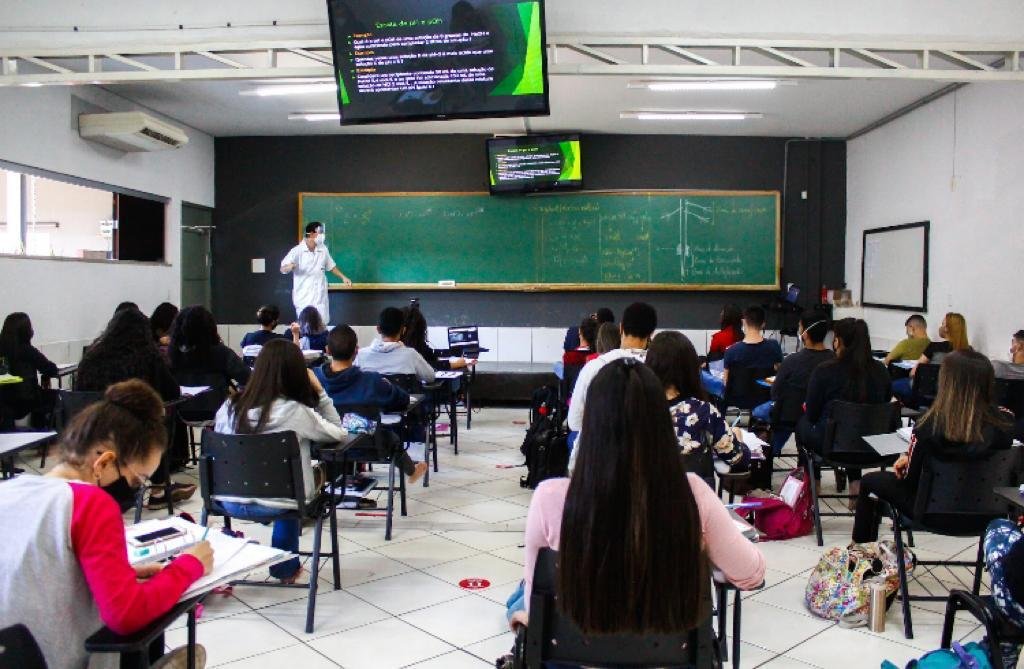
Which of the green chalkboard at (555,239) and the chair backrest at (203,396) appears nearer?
the chair backrest at (203,396)

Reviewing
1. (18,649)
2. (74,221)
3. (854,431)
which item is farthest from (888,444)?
(74,221)

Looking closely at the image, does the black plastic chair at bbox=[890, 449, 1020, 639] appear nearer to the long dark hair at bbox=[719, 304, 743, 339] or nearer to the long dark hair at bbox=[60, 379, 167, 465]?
the long dark hair at bbox=[60, 379, 167, 465]

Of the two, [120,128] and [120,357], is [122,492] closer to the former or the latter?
[120,357]

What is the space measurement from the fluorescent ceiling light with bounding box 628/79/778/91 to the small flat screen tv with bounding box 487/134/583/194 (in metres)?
2.12

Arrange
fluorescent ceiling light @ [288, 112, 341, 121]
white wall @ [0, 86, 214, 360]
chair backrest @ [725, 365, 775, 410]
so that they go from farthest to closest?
fluorescent ceiling light @ [288, 112, 341, 121]
white wall @ [0, 86, 214, 360]
chair backrest @ [725, 365, 775, 410]

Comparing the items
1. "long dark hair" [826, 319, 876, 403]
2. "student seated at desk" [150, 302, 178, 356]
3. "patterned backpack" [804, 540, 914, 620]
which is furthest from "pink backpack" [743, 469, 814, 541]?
"student seated at desk" [150, 302, 178, 356]

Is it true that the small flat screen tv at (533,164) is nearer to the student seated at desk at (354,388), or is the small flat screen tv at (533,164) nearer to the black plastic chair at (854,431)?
the student seated at desk at (354,388)

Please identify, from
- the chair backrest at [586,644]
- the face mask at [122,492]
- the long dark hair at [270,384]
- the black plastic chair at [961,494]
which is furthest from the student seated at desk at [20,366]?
the black plastic chair at [961,494]

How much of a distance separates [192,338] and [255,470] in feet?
7.62

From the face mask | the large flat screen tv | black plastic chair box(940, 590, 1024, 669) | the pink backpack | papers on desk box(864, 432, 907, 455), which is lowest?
the pink backpack

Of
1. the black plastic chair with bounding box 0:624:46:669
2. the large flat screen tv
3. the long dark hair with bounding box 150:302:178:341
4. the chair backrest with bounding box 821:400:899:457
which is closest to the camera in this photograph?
the black plastic chair with bounding box 0:624:46:669

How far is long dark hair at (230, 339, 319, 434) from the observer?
3541mm

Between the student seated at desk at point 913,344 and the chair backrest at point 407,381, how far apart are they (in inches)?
167

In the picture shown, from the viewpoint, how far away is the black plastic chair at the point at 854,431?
4.37m
